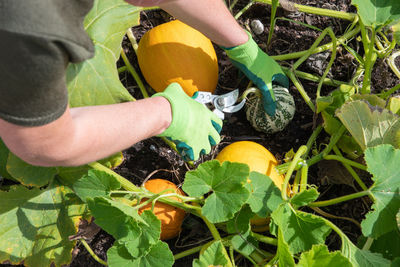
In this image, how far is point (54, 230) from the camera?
62.4 inches

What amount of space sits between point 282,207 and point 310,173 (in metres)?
0.54

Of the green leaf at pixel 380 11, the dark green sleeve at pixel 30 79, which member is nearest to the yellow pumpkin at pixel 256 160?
the green leaf at pixel 380 11

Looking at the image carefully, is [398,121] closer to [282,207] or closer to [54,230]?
[282,207]

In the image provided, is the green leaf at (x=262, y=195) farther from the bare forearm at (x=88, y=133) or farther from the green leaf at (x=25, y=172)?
the green leaf at (x=25, y=172)

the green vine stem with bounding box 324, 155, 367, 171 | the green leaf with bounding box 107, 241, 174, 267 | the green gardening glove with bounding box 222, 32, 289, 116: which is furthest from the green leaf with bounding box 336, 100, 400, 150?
the green leaf with bounding box 107, 241, 174, 267

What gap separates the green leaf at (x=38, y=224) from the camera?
156 cm

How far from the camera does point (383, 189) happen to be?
52.8 inches

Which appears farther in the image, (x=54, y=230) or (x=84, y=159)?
(x=54, y=230)

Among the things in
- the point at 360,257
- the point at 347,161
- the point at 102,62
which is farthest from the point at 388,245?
the point at 102,62

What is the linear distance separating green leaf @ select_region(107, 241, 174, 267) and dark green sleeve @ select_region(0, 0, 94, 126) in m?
0.66

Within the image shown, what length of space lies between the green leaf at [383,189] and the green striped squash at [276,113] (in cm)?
51

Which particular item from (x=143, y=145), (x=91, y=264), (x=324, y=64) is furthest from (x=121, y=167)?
(x=324, y=64)

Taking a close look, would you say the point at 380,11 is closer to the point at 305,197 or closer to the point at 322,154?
the point at 322,154

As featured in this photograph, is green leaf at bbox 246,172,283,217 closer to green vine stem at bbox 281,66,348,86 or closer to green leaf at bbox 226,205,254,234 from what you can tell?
green leaf at bbox 226,205,254,234
